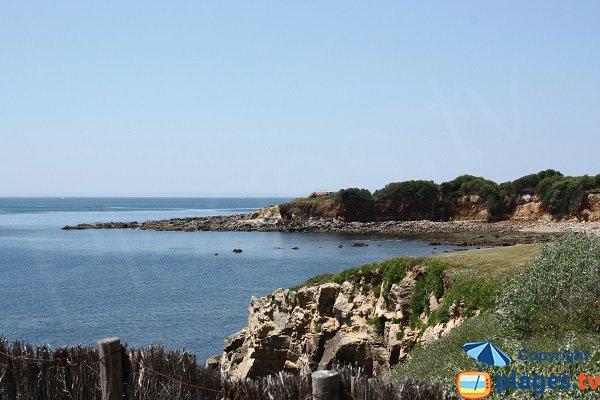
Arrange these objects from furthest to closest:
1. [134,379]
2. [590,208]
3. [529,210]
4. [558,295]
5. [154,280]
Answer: [529,210] → [590,208] → [154,280] → [558,295] → [134,379]

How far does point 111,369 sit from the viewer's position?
11.8 metres

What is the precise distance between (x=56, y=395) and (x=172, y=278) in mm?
58357

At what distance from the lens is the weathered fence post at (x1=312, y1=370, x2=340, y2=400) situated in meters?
9.34

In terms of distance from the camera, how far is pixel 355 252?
287 feet

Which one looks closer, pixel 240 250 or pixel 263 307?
pixel 263 307

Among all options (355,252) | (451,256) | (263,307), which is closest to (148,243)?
(355,252)

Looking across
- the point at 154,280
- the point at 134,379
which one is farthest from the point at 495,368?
the point at 154,280

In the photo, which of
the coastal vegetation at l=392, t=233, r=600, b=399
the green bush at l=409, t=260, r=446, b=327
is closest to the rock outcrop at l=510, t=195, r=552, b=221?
the green bush at l=409, t=260, r=446, b=327

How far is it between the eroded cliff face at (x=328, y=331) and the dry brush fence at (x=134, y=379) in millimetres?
12397

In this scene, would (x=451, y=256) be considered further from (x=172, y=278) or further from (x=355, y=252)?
(x=355, y=252)

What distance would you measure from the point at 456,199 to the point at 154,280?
81006 mm

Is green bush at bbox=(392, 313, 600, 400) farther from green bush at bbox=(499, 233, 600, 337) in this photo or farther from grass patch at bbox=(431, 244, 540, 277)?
grass patch at bbox=(431, 244, 540, 277)

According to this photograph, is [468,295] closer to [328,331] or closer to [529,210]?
[328,331]

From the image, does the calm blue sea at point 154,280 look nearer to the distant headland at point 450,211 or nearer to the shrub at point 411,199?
the distant headland at point 450,211
